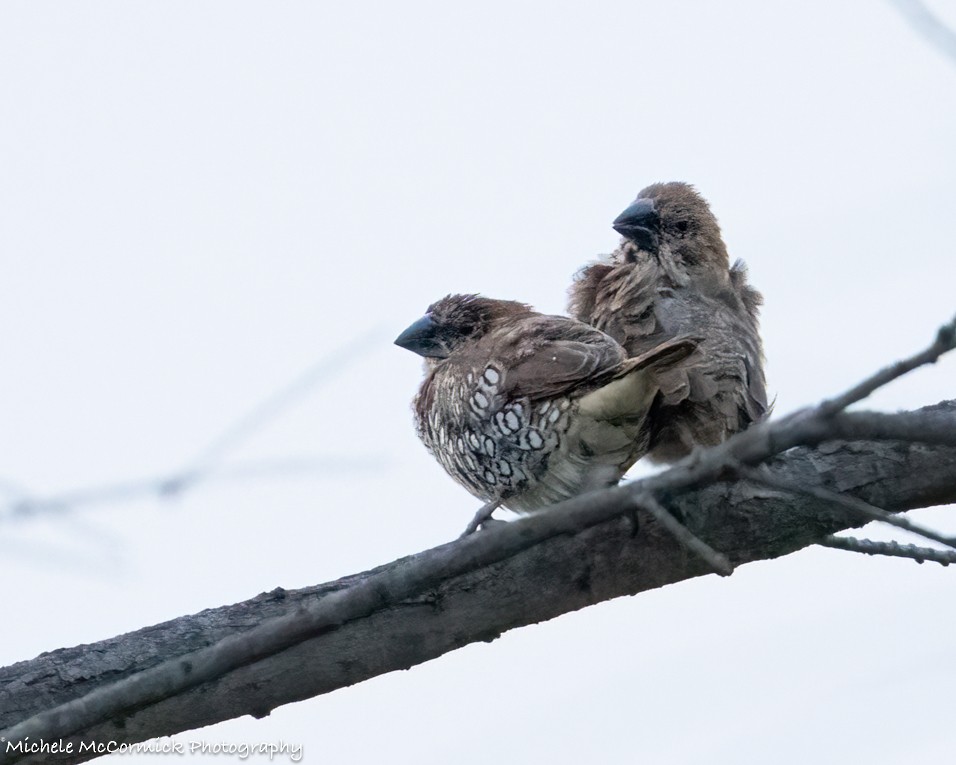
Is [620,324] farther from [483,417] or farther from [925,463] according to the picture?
[925,463]

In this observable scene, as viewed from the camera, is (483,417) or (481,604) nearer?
(481,604)

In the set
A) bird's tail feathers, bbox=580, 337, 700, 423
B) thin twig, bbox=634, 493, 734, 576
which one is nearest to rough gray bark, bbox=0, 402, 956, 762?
bird's tail feathers, bbox=580, 337, 700, 423

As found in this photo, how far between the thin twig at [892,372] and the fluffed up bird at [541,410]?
5.64 ft

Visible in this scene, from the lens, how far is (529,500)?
421 centimetres

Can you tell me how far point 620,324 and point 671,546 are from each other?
1458 mm

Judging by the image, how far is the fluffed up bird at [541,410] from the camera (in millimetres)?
3811

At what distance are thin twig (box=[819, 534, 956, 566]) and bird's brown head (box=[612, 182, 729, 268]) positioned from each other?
2572 mm

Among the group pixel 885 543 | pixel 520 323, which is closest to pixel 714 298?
pixel 520 323

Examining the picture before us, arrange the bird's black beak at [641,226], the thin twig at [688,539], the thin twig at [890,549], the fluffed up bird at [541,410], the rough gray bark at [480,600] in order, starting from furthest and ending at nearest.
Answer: the bird's black beak at [641,226]
the fluffed up bird at [541,410]
the rough gray bark at [480,600]
the thin twig at [890,549]
the thin twig at [688,539]

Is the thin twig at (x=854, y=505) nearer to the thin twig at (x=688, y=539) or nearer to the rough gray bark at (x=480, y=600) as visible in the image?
the thin twig at (x=688, y=539)

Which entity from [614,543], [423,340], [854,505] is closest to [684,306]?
[423,340]

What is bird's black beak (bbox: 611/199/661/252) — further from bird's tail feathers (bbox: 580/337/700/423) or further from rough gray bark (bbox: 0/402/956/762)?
rough gray bark (bbox: 0/402/956/762)

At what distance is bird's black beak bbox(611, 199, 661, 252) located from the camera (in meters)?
5.02

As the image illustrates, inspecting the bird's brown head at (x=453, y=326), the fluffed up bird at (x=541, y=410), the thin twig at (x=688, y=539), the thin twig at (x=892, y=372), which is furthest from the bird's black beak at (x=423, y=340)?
the thin twig at (x=892, y=372)
